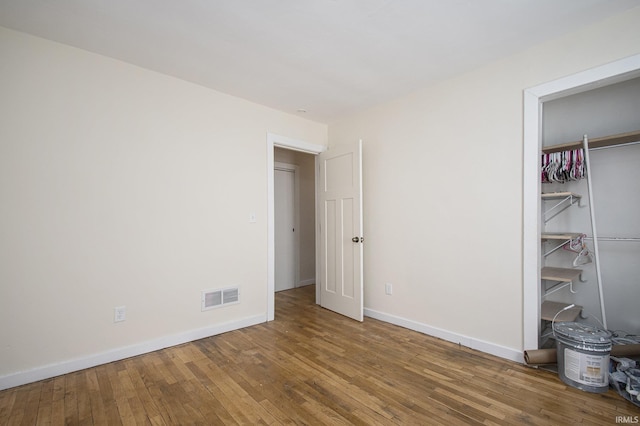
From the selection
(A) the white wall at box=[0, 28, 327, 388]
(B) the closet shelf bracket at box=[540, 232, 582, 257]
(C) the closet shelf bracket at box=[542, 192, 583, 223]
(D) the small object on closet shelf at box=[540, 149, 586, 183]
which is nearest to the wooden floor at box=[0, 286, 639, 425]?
(A) the white wall at box=[0, 28, 327, 388]

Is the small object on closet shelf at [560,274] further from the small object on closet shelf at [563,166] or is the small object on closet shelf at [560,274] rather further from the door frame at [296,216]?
the door frame at [296,216]

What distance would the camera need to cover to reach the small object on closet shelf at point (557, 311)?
2354mm

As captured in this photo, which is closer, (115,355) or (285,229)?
(115,355)

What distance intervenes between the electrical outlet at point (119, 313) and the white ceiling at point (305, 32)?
2130mm

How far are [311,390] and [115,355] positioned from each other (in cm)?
171

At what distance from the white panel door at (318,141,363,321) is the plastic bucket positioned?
1836 mm

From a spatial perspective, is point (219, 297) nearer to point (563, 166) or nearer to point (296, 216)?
point (296, 216)

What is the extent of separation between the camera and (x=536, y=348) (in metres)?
2.31

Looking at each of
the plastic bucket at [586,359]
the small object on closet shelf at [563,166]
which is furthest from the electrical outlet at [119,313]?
the small object on closet shelf at [563,166]

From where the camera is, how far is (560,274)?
242 cm

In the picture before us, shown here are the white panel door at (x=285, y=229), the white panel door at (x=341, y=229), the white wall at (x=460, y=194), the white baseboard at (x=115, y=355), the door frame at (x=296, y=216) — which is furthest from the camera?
the door frame at (x=296, y=216)

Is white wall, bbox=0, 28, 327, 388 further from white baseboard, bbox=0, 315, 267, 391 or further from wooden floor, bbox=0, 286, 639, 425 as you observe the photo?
wooden floor, bbox=0, 286, 639, 425

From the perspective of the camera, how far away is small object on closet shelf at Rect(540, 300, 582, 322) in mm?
2354

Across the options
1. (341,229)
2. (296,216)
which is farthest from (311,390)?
(296,216)
